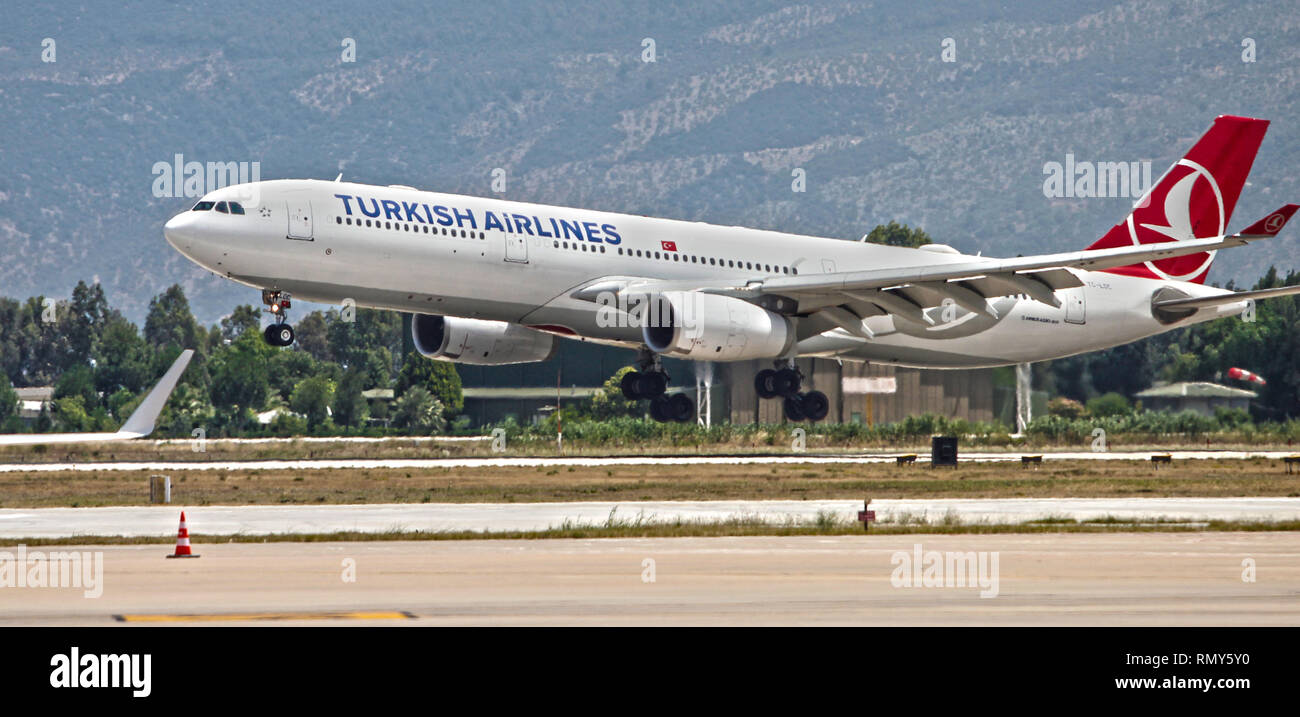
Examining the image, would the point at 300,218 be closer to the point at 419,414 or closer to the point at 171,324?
the point at 419,414

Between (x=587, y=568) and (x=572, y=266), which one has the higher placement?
(x=572, y=266)

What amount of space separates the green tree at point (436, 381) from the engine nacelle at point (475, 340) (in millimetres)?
51570

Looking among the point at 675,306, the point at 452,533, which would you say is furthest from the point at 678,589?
the point at 675,306

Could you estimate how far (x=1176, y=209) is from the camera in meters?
49.5

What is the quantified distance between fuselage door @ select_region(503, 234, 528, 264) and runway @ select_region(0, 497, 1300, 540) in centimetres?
671

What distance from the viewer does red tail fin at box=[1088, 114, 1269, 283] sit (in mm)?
49469

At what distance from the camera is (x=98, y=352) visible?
422 ft

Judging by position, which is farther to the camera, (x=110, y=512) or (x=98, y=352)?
(x=98, y=352)

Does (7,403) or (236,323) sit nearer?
(7,403)

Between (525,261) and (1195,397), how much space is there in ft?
169
